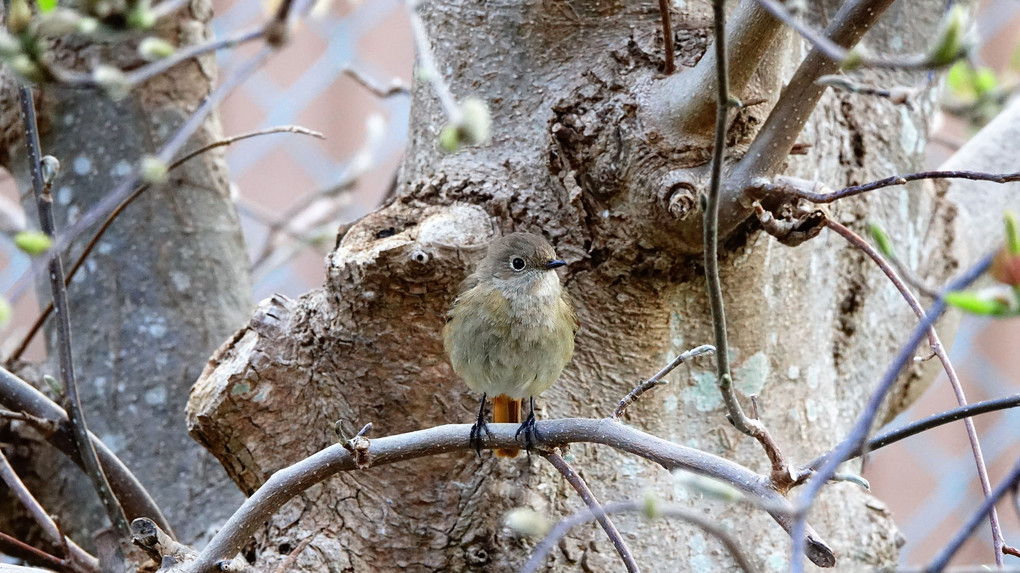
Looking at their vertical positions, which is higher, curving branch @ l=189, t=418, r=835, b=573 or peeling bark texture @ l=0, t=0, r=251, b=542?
peeling bark texture @ l=0, t=0, r=251, b=542

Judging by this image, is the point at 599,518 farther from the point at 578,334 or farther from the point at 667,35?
the point at 667,35

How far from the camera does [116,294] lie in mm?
3082

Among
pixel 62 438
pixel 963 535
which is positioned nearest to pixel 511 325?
pixel 62 438

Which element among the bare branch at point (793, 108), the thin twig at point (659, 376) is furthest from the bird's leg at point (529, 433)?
the bare branch at point (793, 108)

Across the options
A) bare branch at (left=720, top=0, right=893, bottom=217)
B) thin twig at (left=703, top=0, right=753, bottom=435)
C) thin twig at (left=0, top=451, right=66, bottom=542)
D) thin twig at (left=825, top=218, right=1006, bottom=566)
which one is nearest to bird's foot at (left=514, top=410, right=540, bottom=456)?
thin twig at (left=703, top=0, right=753, bottom=435)

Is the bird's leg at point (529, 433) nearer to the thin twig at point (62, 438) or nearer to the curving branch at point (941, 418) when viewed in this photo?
the curving branch at point (941, 418)

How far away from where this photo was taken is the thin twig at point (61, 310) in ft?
6.66

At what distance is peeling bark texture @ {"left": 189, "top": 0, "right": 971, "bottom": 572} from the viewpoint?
2244 millimetres

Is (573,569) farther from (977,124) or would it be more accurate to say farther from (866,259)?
(977,124)

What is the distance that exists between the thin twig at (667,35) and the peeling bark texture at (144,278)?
1775 millimetres

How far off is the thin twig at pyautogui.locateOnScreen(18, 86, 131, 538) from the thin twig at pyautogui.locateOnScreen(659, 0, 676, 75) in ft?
4.58

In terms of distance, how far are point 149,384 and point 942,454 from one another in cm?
458

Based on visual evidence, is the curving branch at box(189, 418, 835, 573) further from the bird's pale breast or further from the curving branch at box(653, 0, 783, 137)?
the curving branch at box(653, 0, 783, 137)

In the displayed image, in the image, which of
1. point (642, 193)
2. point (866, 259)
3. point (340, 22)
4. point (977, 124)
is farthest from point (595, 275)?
point (340, 22)
